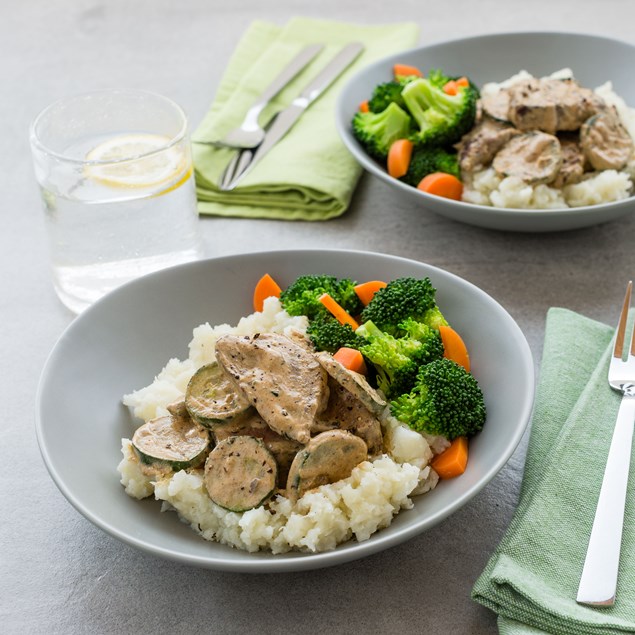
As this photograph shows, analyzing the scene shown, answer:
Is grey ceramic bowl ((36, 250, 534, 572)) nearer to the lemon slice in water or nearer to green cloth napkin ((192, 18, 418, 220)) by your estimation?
the lemon slice in water

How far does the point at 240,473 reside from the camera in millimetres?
2250

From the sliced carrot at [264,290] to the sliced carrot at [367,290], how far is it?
10.6 inches

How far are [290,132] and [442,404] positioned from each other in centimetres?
222

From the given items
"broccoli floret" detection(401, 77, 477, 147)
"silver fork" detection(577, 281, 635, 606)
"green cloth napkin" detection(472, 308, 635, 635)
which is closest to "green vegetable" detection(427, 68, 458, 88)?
"broccoli floret" detection(401, 77, 477, 147)

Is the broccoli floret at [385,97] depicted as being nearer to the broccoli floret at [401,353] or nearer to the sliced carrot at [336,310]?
the sliced carrot at [336,310]

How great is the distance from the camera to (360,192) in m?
4.05

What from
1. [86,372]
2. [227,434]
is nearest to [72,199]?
[86,372]

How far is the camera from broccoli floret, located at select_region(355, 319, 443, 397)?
2.56m

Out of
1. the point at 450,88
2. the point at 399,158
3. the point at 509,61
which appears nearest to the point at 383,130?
the point at 399,158

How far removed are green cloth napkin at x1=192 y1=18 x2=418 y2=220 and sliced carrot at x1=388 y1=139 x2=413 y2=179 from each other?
10.0 inches

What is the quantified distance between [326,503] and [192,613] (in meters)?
0.46

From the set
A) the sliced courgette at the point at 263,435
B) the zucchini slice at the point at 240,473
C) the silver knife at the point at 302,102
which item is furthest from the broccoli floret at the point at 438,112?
the zucchini slice at the point at 240,473

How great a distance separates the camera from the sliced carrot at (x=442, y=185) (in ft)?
11.9

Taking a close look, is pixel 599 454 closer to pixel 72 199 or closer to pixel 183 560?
pixel 183 560
